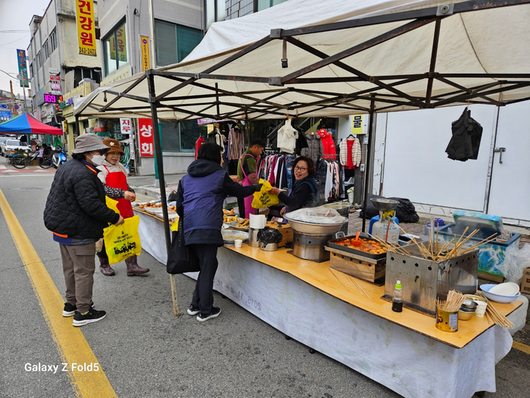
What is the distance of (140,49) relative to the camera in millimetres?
14805

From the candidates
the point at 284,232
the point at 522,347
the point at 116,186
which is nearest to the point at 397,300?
the point at 284,232

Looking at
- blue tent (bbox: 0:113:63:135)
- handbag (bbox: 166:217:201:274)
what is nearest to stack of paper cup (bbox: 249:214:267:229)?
handbag (bbox: 166:217:201:274)

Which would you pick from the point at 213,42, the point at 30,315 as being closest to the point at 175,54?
the point at 213,42

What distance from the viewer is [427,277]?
7.06 ft

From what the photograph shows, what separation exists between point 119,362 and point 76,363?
38 cm

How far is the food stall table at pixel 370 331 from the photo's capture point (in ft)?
6.75

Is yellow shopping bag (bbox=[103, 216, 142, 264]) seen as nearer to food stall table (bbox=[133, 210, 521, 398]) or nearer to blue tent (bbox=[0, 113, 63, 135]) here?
food stall table (bbox=[133, 210, 521, 398])

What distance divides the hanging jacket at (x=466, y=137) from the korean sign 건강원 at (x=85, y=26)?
2088 centimetres

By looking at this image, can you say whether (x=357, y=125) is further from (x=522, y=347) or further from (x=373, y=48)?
(x=522, y=347)

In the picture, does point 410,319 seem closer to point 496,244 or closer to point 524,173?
point 496,244

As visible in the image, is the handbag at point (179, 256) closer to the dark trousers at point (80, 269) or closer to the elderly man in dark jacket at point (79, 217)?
the elderly man in dark jacket at point (79, 217)

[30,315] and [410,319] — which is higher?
[410,319]

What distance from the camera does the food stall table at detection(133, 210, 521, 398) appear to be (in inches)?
81.0

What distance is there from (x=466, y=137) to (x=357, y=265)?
316 centimetres
